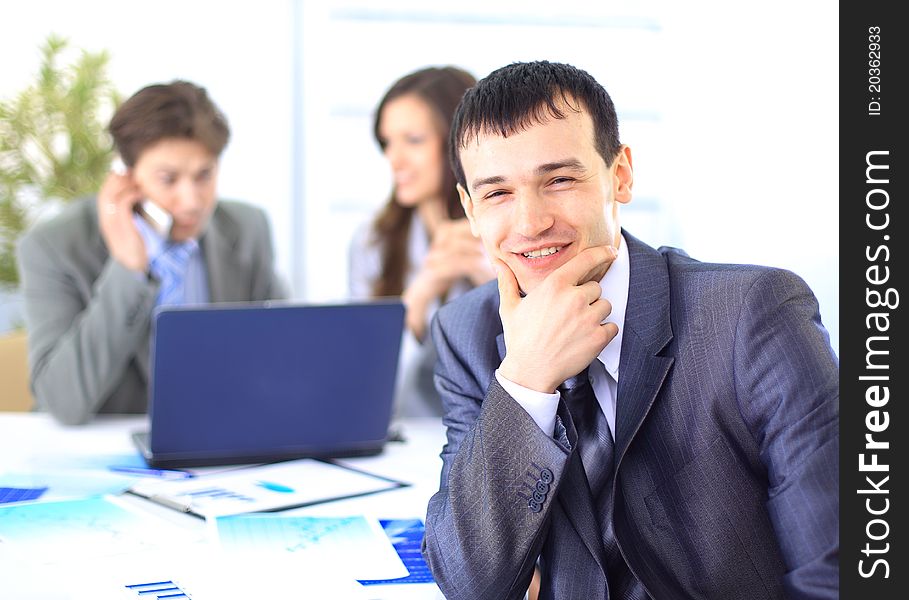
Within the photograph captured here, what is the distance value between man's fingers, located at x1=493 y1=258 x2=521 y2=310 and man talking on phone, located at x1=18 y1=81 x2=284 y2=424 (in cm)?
133

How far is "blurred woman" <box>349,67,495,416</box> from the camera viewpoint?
257 centimetres

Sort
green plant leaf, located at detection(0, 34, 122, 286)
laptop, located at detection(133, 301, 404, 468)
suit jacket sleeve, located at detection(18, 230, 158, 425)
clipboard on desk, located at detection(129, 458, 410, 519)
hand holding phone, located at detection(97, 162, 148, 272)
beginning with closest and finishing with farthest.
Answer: clipboard on desk, located at detection(129, 458, 410, 519) → laptop, located at detection(133, 301, 404, 468) → suit jacket sleeve, located at detection(18, 230, 158, 425) → hand holding phone, located at detection(97, 162, 148, 272) → green plant leaf, located at detection(0, 34, 122, 286)

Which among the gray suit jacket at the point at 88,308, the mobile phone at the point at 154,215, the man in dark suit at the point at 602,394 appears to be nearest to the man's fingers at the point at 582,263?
the man in dark suit at the point at 602,394

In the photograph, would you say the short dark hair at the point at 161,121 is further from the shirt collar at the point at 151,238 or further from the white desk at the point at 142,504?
the white desk at the point at 142,504

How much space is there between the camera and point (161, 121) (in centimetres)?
248

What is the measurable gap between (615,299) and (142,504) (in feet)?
2.85

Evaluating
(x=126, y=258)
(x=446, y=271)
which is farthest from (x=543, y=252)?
(x=126, y=258)

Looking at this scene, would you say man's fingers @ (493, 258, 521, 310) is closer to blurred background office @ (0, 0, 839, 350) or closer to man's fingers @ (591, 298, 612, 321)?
man's fingers @ (591, 298, 612, 321)

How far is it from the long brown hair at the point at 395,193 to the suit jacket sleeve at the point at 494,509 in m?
1.59

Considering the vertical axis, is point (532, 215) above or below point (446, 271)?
above

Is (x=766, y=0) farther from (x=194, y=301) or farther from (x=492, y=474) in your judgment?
(x=492, y=474)

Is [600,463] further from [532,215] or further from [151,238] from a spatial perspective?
[151,238]

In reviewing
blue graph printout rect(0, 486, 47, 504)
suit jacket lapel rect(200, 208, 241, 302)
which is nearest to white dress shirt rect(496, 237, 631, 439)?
blue graph printout rect(0, 486, 47, 504)
